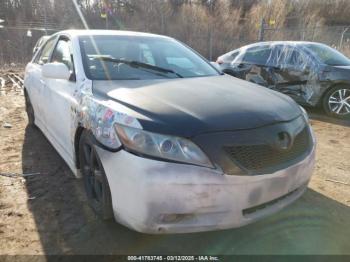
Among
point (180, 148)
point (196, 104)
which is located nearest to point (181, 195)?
point (180, 148)

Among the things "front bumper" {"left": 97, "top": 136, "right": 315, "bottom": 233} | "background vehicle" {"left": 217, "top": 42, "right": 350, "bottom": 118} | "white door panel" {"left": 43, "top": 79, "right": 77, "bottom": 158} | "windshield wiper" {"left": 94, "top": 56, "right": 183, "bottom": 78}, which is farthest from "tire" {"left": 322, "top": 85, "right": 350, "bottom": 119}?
"white door panel" {"left": 43, "top": 79, "right": 77, "bottom": 158}

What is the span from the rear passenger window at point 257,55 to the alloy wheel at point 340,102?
1633mm

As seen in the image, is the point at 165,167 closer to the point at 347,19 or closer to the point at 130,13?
the point at 130,13

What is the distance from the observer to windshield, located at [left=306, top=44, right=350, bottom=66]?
6801 mm

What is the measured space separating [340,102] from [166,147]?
539 cm

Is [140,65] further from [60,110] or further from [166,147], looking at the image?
[166,147]

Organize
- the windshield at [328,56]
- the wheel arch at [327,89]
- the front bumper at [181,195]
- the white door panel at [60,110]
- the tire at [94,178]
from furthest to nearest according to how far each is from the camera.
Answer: the windshield at [328,56], the wheel arch at [327,89], the white door panel at [60,110], the tire at [94,178], the front bumper at [181,195]

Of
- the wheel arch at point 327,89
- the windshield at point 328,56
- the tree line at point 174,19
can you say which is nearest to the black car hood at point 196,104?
the wheel arch at point 327,89

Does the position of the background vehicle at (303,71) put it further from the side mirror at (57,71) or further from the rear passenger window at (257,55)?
the side mirror at (57,71)

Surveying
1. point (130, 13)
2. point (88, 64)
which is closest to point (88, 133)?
point (88, 64)

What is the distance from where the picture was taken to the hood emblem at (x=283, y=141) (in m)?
2.37

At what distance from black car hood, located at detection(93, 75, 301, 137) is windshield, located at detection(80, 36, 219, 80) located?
234mm

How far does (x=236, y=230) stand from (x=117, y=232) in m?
0.94

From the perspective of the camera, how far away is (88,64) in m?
3.21
